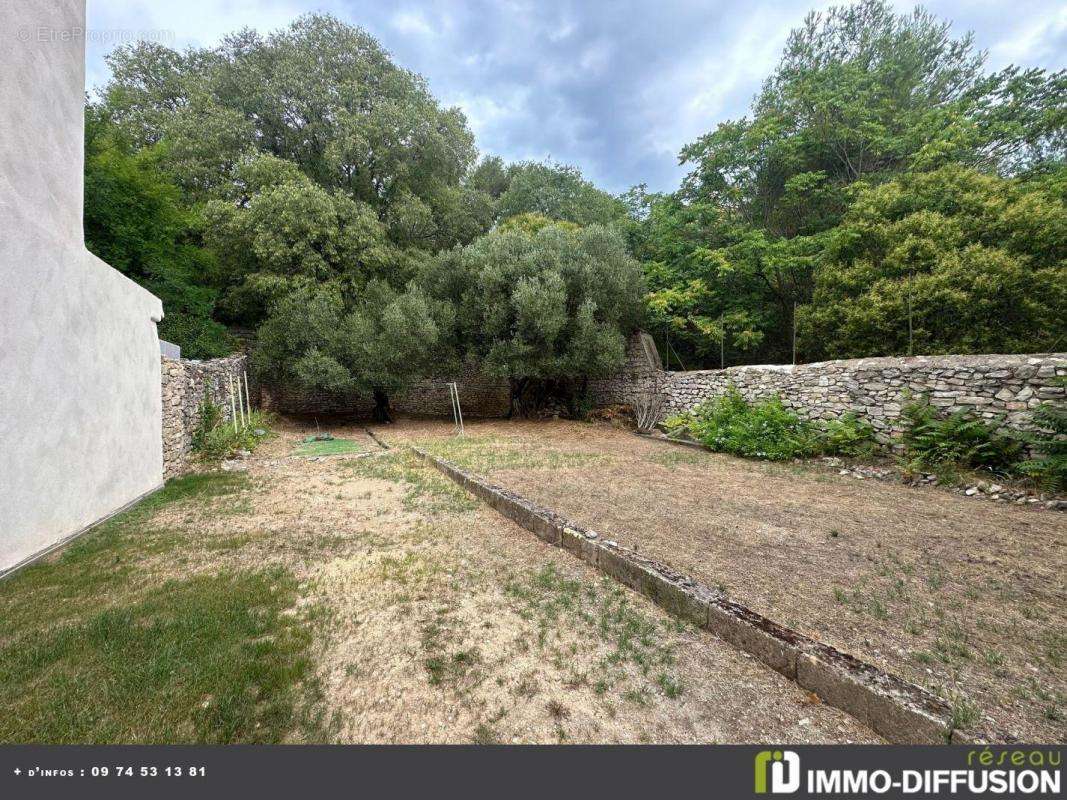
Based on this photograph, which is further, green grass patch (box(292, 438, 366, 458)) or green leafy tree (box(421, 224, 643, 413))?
green leafy tree (box(421, 224, 643, 413))

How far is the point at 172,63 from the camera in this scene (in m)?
16.9

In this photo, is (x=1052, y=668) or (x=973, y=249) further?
(x=973, y=249)

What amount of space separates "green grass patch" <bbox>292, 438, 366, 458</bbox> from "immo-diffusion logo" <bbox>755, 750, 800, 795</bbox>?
8.28m

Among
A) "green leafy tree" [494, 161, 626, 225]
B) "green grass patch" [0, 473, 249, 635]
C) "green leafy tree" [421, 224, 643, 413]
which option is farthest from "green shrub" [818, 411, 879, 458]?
"green leafy tree" [494, 161, 626, 225]

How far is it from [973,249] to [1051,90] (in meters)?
7.63

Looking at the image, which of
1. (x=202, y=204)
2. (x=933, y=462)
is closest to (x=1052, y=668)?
(x=933, y=462)

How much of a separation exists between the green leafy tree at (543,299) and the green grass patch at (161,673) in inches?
379

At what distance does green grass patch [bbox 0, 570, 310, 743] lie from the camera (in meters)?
1.60

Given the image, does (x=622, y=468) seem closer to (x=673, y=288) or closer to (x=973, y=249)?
(x=673, y=288)

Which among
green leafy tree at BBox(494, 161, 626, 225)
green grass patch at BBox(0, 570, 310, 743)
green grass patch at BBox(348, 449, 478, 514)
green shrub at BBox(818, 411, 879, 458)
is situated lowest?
green grass patch at BBox(348, 449, 478, 514)

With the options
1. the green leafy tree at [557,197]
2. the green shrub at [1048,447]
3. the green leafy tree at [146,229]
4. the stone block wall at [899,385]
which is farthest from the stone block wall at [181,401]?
the green leafy tree at [557,197]

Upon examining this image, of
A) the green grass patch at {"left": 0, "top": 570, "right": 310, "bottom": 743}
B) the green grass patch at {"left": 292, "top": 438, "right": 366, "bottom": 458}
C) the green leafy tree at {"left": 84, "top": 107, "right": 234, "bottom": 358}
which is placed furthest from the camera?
the green leafy tree at {"left": 84, "top": 107, "right": 234, "bottom": 358}

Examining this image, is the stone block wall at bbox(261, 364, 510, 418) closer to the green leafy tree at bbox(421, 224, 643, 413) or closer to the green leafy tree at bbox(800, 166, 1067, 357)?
the green leafy tree at bbox(421, 224, 643, 413)

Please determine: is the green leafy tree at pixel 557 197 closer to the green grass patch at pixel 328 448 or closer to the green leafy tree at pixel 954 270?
the green leafy tree at pixel 954 270
